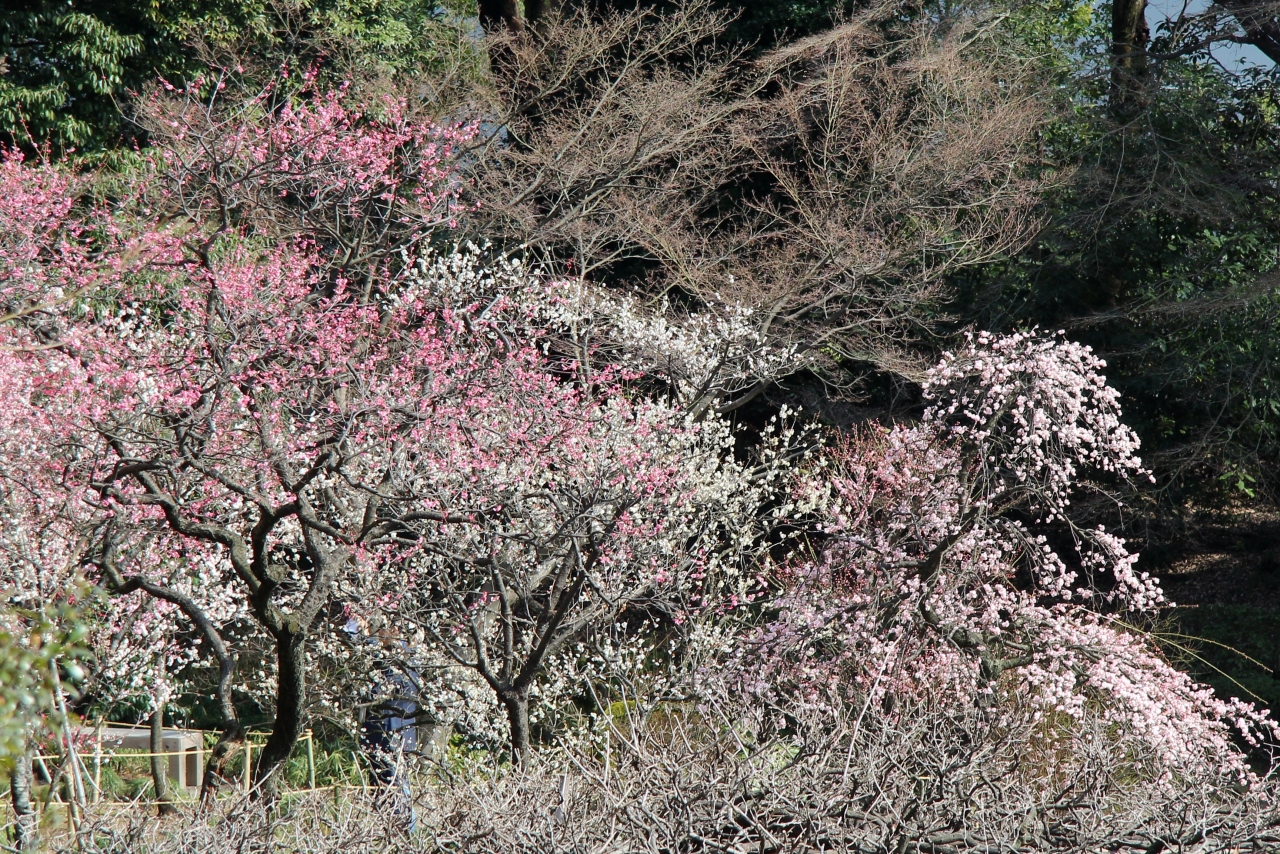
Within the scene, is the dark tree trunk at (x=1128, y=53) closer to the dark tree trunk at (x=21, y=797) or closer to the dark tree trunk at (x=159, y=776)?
the dark tree trunk at (x=159, y=776)

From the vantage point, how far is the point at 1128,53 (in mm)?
12672

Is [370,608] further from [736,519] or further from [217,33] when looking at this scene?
[217,33]

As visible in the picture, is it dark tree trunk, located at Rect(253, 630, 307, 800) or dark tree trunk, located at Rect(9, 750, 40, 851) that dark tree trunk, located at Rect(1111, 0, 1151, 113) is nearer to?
dark tree trunk, located at Rect(253, 630, 307, 800)

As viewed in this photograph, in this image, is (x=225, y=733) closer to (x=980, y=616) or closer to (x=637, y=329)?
(x=980, y=616)

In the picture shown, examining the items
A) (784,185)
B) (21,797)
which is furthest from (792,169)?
(21,797)

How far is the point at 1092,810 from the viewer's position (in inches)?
144

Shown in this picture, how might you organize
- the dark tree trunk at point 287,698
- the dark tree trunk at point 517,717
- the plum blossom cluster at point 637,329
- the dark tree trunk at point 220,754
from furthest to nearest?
the plum blossom cluster at point 637,329 → the dark tree trunk at point 517,717 → the dark tree trunk at point 287,698 → the dark tree trunk at point 220,754

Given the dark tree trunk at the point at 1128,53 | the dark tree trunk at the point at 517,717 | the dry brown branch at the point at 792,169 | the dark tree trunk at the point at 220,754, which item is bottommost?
the dark tree trunk at the point at 220,754

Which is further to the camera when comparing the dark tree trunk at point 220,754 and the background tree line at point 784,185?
the background tree line at point 784,185

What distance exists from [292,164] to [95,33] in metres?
2.72

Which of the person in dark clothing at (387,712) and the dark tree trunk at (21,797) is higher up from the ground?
the dark tree trunk at (21,797)

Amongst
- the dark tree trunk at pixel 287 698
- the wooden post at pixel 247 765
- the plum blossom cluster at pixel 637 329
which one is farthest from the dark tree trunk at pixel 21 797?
the plum blossom cluster at pixel 637 329

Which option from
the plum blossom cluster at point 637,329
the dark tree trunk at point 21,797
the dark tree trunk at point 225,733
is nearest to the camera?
the dark tree trunk at point 21,797

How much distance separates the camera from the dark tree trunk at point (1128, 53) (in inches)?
482
